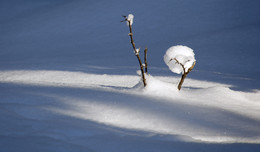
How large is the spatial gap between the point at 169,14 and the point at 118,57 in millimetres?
4455

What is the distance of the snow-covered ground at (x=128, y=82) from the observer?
1.74 m

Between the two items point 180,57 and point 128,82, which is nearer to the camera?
point 180,57

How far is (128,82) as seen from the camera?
3.91 metres

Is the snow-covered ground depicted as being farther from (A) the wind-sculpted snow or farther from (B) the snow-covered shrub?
(B) the snow-covered shrub

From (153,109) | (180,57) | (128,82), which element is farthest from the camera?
(128,82)

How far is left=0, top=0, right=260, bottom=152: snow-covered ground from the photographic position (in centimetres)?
174

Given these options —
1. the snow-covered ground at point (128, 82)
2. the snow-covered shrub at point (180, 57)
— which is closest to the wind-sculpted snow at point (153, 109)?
the snow-covered ground at point (128, 82)

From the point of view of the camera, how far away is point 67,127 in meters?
1.82

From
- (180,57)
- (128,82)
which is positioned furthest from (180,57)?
(128,82)

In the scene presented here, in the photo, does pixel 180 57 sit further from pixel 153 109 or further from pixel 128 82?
pixel 128 82

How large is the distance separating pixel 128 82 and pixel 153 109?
1676 mm

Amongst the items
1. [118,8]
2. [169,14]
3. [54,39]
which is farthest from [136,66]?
[118,8]

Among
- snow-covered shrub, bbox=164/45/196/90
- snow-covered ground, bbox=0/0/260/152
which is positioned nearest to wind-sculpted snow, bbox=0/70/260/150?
snow-covered ground, bbox=0/0/260/152

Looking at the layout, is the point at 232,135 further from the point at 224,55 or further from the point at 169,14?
the point at 169,14
